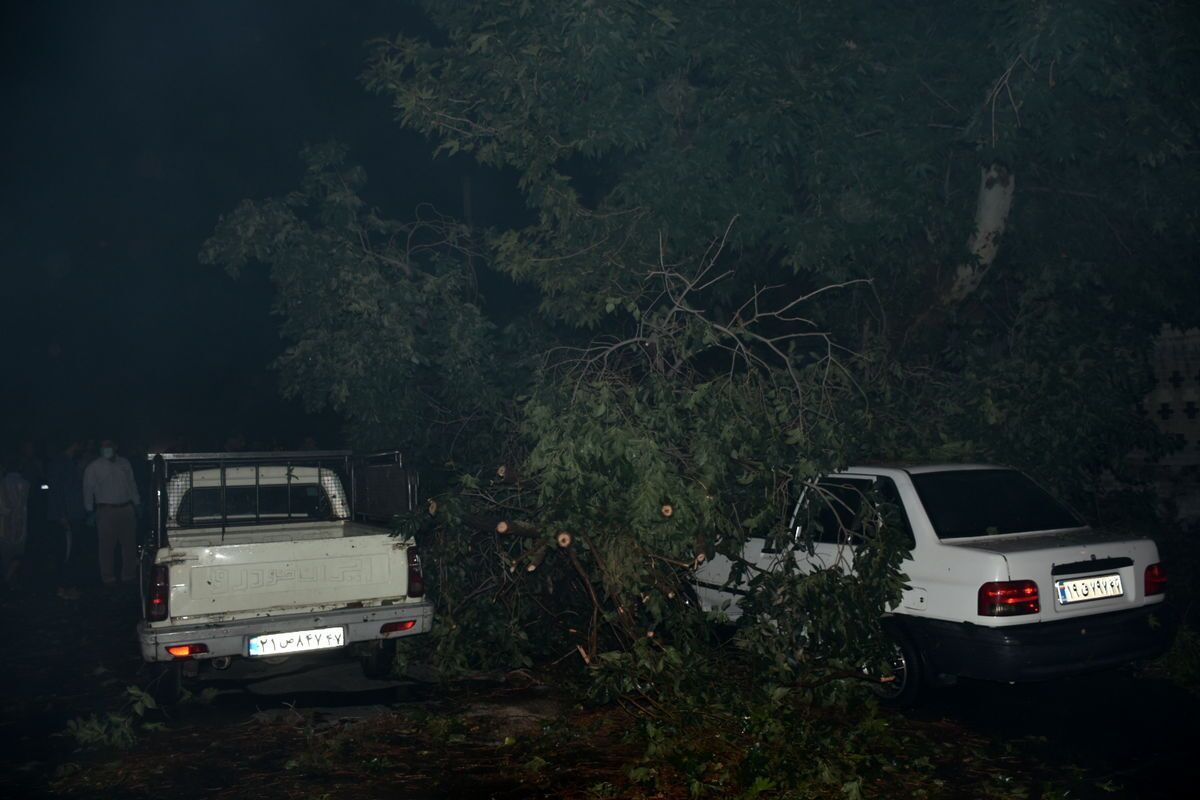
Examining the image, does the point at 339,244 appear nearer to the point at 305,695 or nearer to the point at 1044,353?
the point at 305,695

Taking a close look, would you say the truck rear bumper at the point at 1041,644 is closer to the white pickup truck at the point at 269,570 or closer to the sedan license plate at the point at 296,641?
the white pickup truck at the point at 269,570

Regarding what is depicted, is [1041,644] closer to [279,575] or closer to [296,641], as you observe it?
[296,641]

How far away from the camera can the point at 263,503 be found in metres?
8.55

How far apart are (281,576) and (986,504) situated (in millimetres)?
4656

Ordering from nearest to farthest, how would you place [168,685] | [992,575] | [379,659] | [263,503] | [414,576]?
[992,575]
[168,685]
[414,576]
[379,659]
[263,503]

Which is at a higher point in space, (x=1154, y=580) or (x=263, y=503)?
(x=263, y=503)

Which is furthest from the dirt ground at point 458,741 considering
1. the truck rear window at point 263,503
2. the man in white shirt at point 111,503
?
the man in white shirt at point 111,503

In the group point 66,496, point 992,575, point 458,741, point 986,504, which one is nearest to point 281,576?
point 458,741

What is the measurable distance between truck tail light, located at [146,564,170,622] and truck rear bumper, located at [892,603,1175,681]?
4570mm

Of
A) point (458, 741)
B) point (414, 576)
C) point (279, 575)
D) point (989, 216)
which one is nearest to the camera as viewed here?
point (458, 741)

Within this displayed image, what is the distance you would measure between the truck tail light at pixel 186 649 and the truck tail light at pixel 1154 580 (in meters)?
5.90

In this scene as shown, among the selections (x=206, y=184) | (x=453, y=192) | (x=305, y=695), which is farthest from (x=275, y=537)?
(x=206, y=184)

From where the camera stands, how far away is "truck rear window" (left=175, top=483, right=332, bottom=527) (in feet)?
26.9

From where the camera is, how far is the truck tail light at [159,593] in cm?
634
